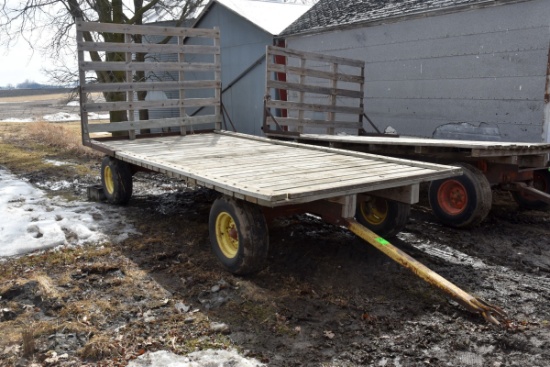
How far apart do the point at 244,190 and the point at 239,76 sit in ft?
34.0

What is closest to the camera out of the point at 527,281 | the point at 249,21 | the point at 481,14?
the point at 527,281

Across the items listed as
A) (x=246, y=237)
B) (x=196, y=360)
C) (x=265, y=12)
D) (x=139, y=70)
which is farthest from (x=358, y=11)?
(x=196, y=360)

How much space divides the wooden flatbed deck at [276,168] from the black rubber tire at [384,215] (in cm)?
51

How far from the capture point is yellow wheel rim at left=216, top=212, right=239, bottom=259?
16.7ft

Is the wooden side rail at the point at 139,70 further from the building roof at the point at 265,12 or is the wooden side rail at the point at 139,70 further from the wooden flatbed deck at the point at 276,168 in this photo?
the building roof at the point at 265,12

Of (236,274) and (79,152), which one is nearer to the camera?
(236,274)

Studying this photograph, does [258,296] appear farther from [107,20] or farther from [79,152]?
[107,20]

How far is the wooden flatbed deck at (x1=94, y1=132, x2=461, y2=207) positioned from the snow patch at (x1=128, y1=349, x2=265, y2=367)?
1211 mm

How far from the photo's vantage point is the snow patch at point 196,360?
344 cm


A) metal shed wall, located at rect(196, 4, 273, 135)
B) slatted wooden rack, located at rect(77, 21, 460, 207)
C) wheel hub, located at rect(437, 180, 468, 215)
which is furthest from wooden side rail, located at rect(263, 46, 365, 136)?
wheel hub, located at rect(437, 180, 468, 215)

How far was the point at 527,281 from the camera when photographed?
4.91 metres

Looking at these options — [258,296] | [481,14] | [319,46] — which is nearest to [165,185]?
[319,46]

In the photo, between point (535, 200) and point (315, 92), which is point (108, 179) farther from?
point (535, 200)

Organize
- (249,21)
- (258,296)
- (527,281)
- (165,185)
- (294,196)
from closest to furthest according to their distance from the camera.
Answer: (294,196)
(258,296)
(527,281)
(165,185)
(249,21)
